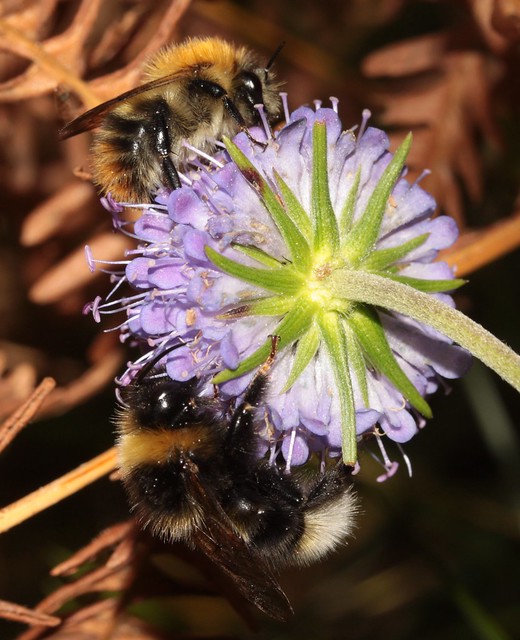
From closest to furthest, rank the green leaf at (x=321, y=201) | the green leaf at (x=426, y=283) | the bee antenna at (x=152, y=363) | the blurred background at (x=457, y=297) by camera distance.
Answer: the green leaf at (x=321, y=201)
the green leaf at (x=426, y=283)
the bee antenna at (x=152, y=363)
the blurred background at (x=457, y=297)

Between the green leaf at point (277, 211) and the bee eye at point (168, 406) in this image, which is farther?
the bee eye at point (168, 406)

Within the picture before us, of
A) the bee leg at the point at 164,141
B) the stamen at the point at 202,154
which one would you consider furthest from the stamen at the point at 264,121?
the bee leg at the point at 164,141

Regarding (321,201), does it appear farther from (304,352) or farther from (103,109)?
(103,109)

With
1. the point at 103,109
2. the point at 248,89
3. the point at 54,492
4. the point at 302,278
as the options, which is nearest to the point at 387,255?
the point at 302,278

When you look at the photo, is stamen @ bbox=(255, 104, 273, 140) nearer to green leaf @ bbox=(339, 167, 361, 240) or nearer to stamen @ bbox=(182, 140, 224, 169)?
stamen @ bbox=(182, 140, 224, 169)

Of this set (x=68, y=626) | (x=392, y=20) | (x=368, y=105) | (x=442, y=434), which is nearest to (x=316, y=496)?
(x=68, y=626)

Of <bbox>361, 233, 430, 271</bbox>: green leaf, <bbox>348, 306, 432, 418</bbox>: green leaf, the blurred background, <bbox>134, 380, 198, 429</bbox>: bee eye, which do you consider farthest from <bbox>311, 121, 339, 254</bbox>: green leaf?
the blurred background

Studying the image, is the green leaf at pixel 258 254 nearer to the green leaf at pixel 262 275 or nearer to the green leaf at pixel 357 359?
the green leaf at pixel 262 275
